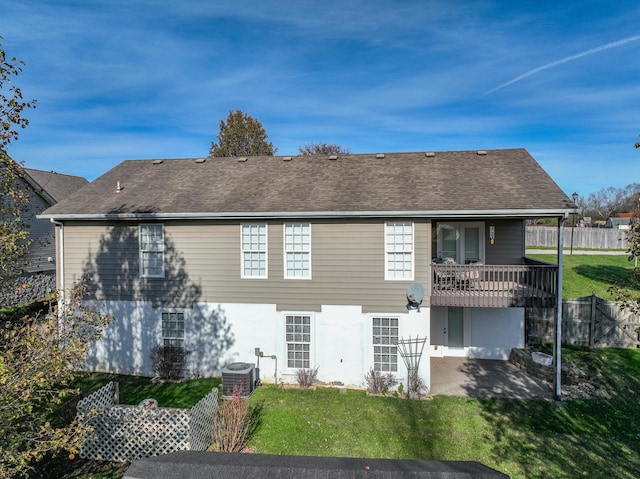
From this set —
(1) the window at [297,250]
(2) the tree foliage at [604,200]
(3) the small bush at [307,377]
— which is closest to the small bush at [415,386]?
(3) the small bush at [307,377]

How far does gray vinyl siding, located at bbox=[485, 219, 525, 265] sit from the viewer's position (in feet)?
45.0

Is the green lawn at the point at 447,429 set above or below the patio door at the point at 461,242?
below

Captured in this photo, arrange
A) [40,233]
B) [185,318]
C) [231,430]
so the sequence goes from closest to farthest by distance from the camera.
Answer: [231,430] → [185,318] → [40,233]

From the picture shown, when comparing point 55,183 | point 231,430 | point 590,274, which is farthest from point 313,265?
point 55,183

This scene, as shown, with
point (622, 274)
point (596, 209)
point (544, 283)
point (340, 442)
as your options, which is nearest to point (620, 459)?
point (544, 283)

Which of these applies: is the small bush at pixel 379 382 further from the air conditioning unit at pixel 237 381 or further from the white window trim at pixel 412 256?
the air conditioning unit at pixel 237 381

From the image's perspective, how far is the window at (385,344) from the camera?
38.0ft

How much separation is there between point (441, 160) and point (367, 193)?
13.4ft

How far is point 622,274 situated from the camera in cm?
2306

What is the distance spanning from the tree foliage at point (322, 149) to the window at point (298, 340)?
32.0 metres

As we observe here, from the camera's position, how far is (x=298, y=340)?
39.5ft

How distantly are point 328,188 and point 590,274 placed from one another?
19536mm

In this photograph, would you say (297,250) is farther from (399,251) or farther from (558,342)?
(558,342)

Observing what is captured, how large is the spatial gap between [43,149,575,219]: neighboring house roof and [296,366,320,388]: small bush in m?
4.86
